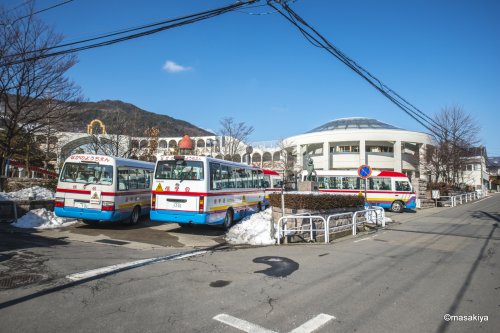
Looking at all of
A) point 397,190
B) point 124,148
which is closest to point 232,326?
point 397,190

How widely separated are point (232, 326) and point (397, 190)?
24257 mm

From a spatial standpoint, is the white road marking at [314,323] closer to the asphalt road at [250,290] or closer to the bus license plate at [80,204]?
the asphalt road at [250,290]

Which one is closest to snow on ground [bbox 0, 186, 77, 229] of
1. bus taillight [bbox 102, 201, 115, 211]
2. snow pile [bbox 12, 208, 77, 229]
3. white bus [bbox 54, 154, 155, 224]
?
snow pile [bbox 12, 208, 77, 229]

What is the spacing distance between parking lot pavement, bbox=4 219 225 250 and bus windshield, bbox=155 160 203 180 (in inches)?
81.4

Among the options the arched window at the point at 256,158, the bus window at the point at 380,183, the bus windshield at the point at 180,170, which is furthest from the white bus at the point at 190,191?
the arched window at the point at 256,158

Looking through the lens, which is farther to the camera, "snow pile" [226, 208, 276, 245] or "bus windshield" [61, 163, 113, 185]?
"bus windshield" [61, 163, 113, 185]

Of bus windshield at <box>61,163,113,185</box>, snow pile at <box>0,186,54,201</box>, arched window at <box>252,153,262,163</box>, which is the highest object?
arched window at <box>252,153,262,163</box>

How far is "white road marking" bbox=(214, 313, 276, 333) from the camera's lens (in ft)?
13.0

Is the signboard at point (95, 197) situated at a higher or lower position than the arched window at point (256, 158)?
lower

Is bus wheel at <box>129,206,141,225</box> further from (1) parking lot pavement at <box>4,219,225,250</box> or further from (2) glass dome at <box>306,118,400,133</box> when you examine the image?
(2) glass dome at <box>306,118,400,133</box>

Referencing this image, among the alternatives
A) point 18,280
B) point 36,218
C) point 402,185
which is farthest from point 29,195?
point 402,185

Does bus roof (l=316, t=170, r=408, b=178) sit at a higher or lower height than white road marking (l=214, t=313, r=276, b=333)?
higher

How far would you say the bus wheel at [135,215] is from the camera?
13398mm

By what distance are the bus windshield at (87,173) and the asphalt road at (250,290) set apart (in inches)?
121
